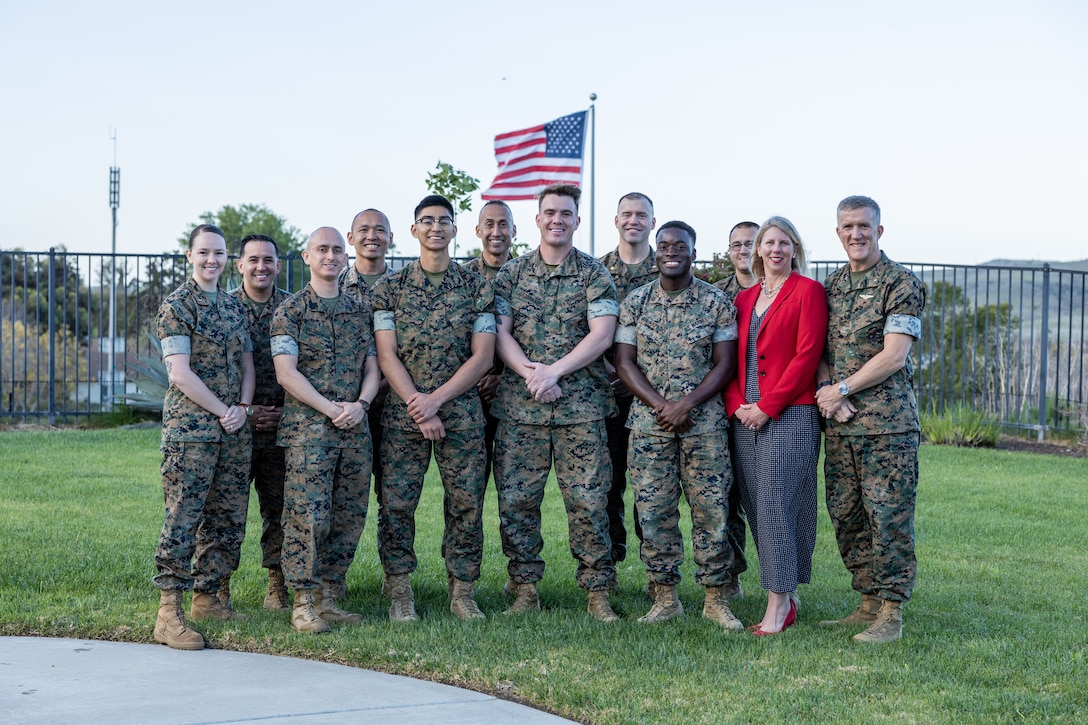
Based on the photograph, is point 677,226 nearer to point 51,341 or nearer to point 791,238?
point 791,238

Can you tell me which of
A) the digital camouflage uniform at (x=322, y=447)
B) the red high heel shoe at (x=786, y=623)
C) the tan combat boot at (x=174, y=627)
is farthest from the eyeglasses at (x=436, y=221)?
the red high heel shoe at (x=786, y=623)

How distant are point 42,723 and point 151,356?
1043 centimetres

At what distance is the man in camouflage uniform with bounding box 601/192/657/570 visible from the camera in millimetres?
6426

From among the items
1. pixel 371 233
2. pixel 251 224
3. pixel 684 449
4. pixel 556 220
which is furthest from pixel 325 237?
pixel 251 224

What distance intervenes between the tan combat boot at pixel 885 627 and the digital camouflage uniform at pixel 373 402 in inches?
103

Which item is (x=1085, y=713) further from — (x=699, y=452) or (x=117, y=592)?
(x=117, y=592)

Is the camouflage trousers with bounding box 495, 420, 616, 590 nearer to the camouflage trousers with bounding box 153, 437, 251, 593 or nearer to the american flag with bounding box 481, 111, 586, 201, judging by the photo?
the camouflage trousers with bounding box 153, 437, 251, 593

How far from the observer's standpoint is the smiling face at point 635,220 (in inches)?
253

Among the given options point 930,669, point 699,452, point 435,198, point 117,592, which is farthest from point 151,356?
point 930,669

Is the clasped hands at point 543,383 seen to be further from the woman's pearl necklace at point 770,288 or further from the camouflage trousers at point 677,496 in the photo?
the woman's pearl necklace at point 770,288

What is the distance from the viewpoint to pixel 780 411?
18.1 feet

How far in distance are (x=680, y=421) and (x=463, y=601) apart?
1.55 meters

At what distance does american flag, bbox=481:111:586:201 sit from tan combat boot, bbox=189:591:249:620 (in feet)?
35.6

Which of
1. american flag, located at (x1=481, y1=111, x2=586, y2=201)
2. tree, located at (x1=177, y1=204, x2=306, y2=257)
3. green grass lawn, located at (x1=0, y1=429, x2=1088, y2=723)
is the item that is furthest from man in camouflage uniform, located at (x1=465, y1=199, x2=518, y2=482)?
tree, located at (x1=177, y1=204, x2=306, y2=257)
